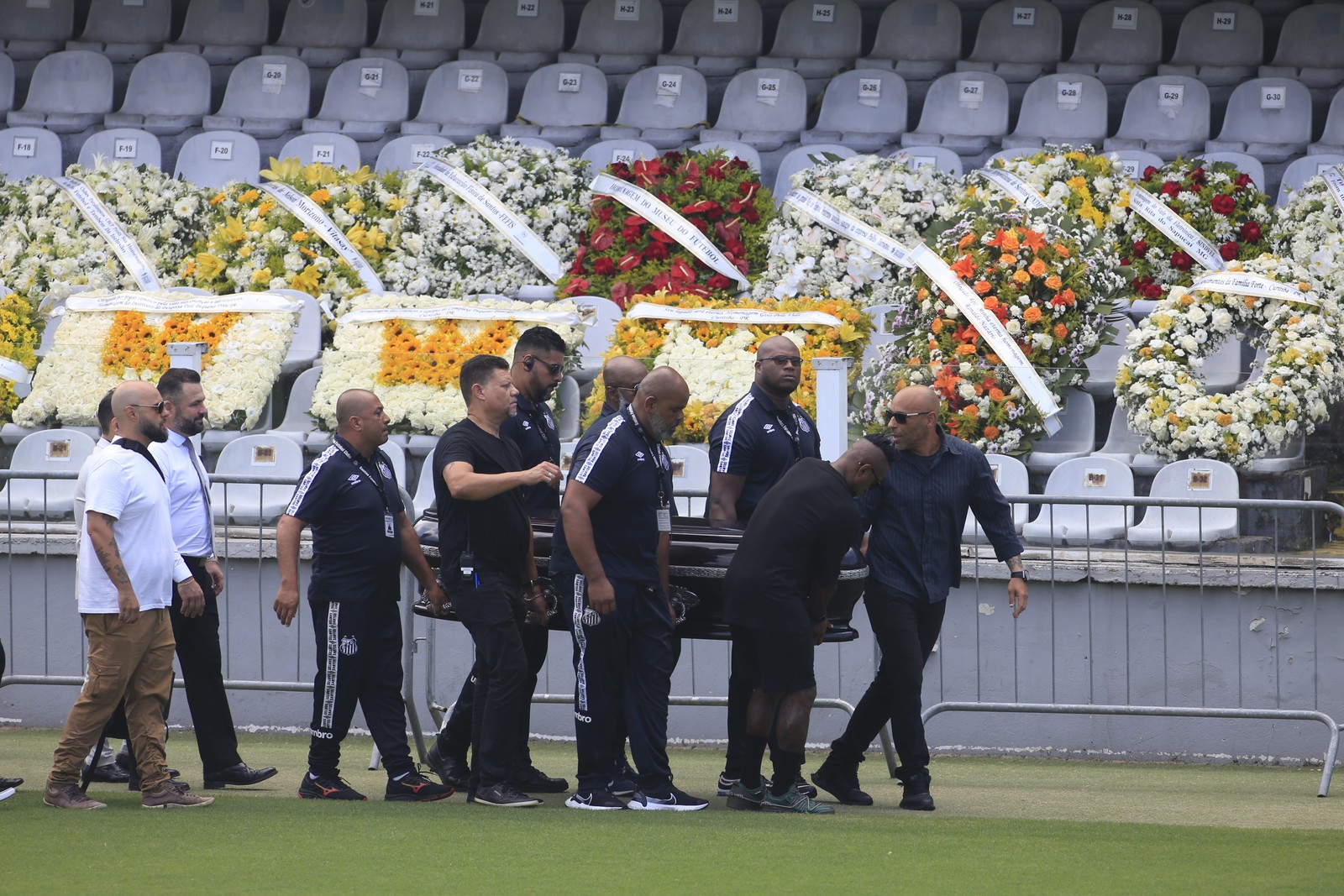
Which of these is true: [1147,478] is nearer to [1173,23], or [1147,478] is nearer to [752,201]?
[752,201]

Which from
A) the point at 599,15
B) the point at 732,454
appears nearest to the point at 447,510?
the point at 732,454

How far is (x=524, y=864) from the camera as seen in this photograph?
4.89 meters

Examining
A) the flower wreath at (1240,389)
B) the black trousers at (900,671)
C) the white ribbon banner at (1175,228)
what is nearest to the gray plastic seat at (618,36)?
the white ribbon banner at (1175,228)

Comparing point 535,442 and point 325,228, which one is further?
point 325,228

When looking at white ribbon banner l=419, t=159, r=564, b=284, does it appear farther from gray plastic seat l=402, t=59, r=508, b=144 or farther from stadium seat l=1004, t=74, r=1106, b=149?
stadium seat l=1004, t=74, r=1106, b=149

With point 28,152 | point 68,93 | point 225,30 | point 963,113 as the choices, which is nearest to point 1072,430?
point 963,113

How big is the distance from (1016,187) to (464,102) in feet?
19.4

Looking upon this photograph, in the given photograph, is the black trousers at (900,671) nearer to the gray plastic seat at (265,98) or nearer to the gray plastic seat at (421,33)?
the gray plastic seat at (265,98)

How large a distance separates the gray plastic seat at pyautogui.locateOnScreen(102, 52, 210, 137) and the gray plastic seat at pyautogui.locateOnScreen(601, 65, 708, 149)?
13.0ft

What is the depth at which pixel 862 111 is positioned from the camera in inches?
554

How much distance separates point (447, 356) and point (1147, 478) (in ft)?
13.9

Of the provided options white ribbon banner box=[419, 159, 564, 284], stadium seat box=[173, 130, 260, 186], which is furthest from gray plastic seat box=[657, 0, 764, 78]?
stadium seat box=[173, 130, 260, 186]

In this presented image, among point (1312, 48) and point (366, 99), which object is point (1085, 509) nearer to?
point (1312, 48)

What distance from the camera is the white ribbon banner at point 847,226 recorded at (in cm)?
1084
